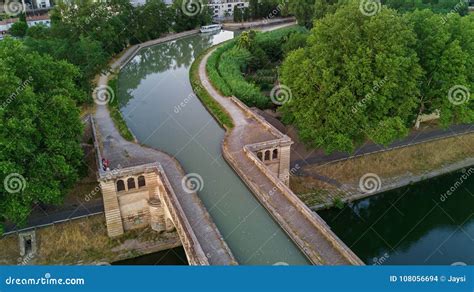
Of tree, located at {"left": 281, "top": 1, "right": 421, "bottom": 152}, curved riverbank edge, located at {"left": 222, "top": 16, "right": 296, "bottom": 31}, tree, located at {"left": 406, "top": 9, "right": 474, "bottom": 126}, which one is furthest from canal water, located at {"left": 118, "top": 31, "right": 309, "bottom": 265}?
curved riverbank edge, located at {"left": 222, "top": 16, "right": 296, "bottom": 31}

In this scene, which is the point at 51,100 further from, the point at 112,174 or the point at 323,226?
the point at 323,226

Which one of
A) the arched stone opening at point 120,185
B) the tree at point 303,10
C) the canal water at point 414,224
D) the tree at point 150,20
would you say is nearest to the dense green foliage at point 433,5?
the tree at point 303,10

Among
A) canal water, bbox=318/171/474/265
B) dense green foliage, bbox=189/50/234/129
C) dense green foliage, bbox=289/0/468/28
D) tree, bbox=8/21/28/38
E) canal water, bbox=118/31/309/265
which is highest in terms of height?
dense green foliage, bbox=289/0/468/28

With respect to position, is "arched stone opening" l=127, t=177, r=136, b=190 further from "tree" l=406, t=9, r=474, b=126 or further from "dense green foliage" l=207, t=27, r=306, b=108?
"tree" l=406, t=9, r=474, b=126

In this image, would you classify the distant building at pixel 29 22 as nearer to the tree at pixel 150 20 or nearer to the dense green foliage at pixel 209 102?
the tree at pixel 150 20

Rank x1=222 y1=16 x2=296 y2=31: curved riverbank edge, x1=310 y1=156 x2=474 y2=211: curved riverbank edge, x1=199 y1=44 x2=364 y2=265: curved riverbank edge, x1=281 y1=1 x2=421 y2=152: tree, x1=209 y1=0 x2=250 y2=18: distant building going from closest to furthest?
x1=199 y1=44 x2=364 y2=265: curved riverbank edge
x1=281 y1=1 x2=421 y2=152: tree
x1=310 y1=156 x2=474 y2=211: curved riverbank edge
x1=222 y1=16 x2=296 y2=31: curved riverbank edge
x1=209 y1=0 x2=250 y2=18: distant building
